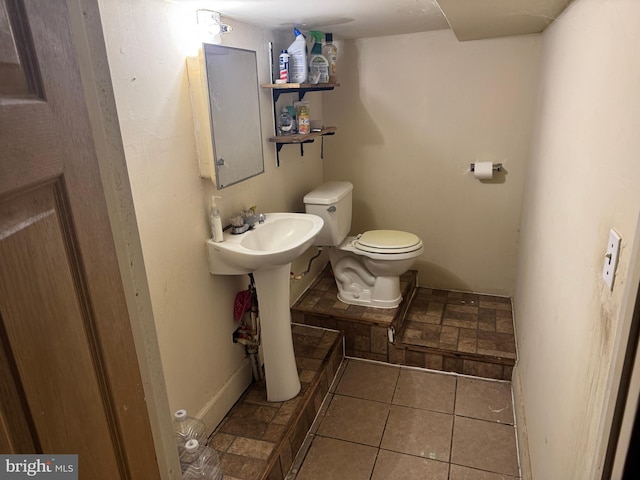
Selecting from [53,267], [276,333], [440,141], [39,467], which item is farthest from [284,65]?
[39,467]

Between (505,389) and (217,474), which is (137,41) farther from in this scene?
(505,389)

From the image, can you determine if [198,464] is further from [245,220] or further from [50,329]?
[50,329]

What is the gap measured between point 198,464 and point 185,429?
13 centimetres

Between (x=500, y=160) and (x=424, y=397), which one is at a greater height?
(x=500, y=160)

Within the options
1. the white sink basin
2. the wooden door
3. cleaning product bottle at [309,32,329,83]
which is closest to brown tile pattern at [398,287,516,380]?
the white sink basin

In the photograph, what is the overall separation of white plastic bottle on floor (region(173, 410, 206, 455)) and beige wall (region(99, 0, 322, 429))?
83 mm

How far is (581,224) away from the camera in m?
1.14

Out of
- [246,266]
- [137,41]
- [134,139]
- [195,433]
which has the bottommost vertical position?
[195,433]

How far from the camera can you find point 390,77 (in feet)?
9.46

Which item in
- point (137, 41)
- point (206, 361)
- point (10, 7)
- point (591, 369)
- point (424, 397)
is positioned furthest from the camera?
point (424, 397)

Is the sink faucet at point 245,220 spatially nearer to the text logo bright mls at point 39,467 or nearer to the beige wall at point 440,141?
the beige wall at point 440,141

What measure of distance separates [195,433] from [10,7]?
1579mm

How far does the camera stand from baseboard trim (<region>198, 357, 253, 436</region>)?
1.94m

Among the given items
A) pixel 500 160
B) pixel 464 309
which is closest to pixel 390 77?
pixel 500 160
